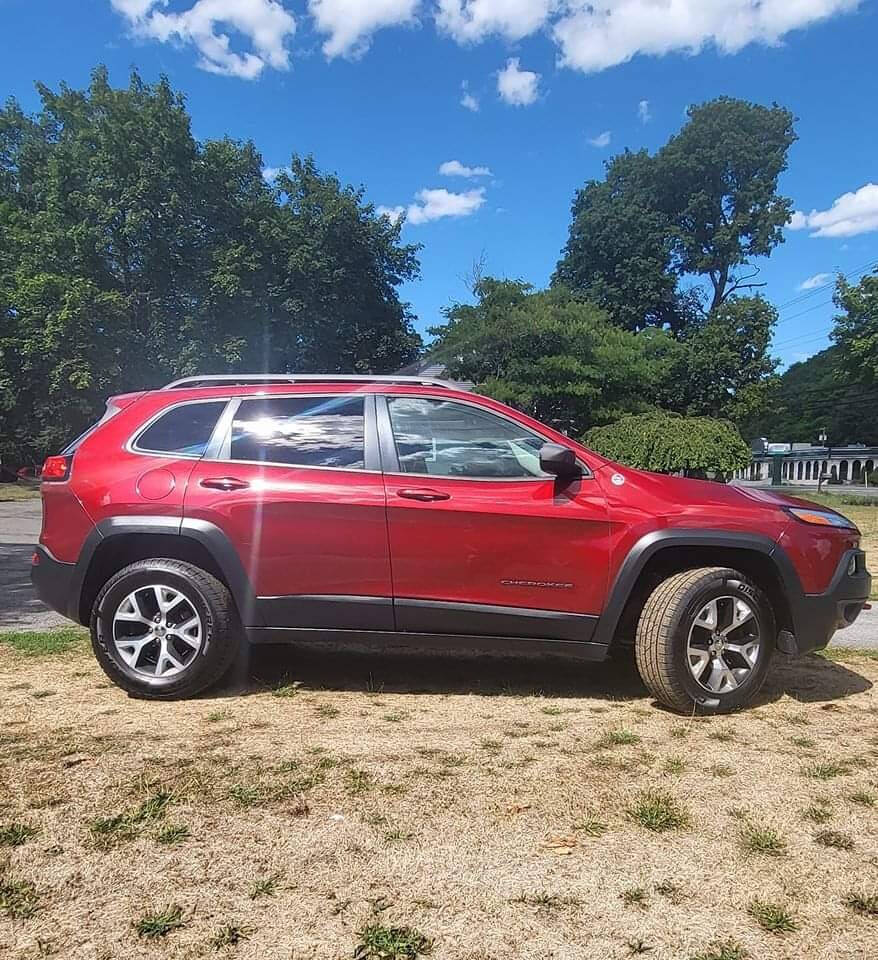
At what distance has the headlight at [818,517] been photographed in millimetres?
4129

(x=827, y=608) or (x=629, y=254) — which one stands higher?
(x=629, y=254)

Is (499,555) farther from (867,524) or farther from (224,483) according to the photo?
(867,524)

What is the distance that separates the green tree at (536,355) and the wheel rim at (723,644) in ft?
56.1

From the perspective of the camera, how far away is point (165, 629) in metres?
4.04

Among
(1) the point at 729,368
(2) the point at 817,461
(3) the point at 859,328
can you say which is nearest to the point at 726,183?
(1) the point at 729,368

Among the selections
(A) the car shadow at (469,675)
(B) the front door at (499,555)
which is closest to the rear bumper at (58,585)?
(A) the car shadow at (469,675)

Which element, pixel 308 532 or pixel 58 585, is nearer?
pixel 308 532

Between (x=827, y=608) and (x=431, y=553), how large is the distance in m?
2.15

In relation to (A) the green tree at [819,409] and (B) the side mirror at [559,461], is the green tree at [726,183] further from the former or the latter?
(B) the side mirror at [559,461]

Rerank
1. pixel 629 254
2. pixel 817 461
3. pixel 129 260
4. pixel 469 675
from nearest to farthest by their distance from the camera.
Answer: pixel 469 675 < pixel 129 260 < pixel 629 254 < pixel 817 461

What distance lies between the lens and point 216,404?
4363mm

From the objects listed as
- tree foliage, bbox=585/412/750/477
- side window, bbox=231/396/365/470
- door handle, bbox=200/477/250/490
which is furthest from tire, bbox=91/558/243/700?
tree foliage, bbox=585/412/750/477

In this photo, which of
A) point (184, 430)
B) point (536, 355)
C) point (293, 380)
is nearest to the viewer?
point (184, 430)

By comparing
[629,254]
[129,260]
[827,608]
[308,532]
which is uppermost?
[629,254]
